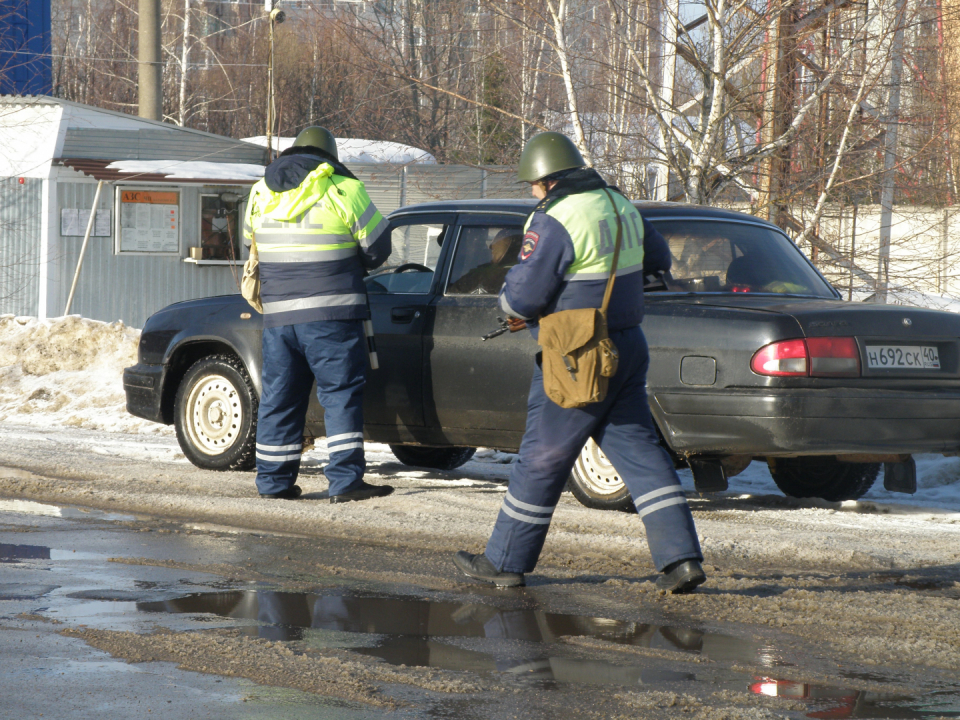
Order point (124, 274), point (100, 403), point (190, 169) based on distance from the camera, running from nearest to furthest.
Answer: point (100, 403), point (124, 274), point (190, 169)

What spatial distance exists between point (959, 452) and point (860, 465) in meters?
1.04

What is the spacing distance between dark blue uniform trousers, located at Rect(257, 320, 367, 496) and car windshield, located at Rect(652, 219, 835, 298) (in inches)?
68.4

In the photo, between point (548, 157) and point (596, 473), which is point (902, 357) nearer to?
point (596, 473)

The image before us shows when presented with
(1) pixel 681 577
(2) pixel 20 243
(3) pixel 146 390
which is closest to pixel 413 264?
(3) pixel 146 390

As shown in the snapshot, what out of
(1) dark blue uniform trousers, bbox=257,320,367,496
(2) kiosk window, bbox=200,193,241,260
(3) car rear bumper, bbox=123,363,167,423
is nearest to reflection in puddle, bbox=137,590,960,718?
(1) dark blue uniform trousers, bbox=257,320,367,496

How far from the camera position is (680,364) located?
237 inches

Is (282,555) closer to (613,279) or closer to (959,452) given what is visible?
(613,279)

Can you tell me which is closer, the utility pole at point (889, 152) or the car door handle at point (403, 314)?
the car door handle at point (403, 314)

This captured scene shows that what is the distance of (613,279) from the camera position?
4672 millimetres

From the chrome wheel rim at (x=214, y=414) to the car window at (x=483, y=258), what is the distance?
1687 millimetres

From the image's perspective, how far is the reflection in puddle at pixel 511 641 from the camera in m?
3.49

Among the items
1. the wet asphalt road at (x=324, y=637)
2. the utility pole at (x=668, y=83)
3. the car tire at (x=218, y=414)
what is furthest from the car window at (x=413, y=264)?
the utility pole at (x=668, y=83)

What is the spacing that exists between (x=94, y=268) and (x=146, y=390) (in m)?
10.9

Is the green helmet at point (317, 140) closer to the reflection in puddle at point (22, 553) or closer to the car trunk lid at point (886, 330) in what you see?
the car trunk lid at point (886, 330)
